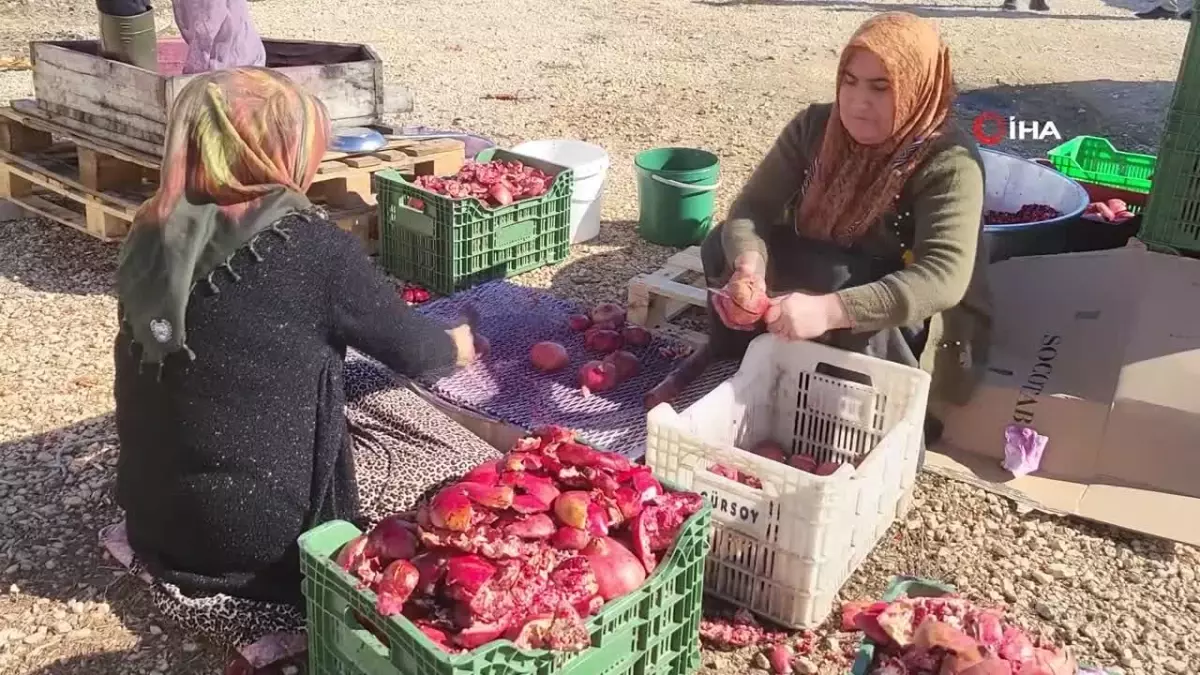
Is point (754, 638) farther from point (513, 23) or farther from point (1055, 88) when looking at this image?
point (513, 23)

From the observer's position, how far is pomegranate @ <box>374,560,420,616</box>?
2264mm

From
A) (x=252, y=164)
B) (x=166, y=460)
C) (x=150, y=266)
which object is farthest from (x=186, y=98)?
(x=166, y=460)

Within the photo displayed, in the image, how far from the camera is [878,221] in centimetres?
376

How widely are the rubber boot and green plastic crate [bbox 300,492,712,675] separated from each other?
4111 mm

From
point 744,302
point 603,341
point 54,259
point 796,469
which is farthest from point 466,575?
point 54,259

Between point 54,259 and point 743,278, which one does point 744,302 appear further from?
point 54,259

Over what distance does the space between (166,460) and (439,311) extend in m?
2.19

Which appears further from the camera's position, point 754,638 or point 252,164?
point 754,638

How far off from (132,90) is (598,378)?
279cm

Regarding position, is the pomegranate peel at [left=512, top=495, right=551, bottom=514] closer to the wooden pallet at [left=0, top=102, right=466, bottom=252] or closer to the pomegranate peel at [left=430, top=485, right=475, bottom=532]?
the pomegranate peel at [left=430, top=485, right=475, bottom=532]

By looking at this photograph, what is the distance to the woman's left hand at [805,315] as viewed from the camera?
134 inches

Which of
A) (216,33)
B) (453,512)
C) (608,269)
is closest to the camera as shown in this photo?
(453,512)

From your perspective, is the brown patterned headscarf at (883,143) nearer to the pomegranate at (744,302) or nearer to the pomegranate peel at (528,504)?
the pomegranate at (744,302)

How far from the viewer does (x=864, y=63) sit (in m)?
3.56
